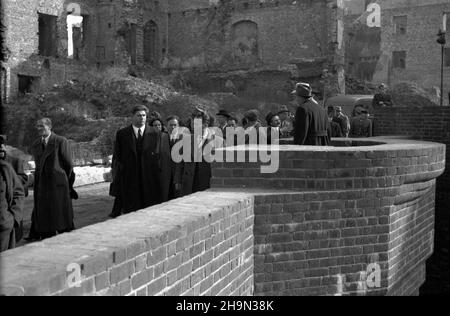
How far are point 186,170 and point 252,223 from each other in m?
3.19

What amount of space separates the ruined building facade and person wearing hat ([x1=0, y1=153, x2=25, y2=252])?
24771 mm

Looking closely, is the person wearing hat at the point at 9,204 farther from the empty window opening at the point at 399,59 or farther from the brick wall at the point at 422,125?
the empty window opening at the point at 399,59

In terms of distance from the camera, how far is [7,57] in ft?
95.8

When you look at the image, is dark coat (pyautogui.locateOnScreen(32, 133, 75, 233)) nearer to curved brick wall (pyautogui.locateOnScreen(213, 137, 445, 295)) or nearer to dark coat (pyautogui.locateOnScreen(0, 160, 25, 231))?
dark coat (pyautogui.locateOnScreen(0, 160, 25, 231))

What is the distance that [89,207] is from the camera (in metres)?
9.73

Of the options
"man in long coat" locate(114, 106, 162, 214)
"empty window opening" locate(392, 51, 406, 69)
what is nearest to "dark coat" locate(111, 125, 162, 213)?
"man in long coat" locate(114, 106, 162, 214)

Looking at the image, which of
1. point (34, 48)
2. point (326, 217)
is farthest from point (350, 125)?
point (34, 48)

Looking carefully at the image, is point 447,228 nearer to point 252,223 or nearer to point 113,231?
point 252,223

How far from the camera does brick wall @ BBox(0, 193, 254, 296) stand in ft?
8.93

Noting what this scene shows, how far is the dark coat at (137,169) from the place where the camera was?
7.67 m

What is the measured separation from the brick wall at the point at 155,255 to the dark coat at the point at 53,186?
3.05m

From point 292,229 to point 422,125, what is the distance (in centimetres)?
647

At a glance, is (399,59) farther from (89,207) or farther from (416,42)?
(89,207)
